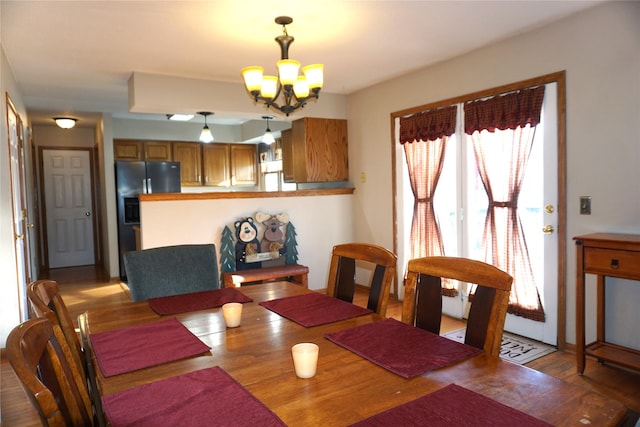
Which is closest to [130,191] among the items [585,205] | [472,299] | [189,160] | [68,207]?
[189,160]

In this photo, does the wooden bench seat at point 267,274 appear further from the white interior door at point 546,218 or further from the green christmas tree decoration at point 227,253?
the white interior door at point 546,218

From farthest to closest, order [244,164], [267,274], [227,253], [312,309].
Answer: [244,164] → [227,253] → [267,274] → [312,309]

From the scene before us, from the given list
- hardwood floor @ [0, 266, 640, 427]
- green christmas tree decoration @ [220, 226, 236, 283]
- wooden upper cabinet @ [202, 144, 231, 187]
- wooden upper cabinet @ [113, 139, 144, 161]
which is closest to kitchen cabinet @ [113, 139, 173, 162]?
wooden upper cabinet @ [113, 139, 144, 161]

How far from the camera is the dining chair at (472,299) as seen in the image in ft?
4.61

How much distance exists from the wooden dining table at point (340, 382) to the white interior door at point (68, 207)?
6.71 meters

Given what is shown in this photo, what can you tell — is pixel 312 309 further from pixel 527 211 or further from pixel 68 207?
pixel 68 207

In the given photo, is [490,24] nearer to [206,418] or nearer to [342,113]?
[342,113]

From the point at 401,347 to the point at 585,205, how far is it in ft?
7.34

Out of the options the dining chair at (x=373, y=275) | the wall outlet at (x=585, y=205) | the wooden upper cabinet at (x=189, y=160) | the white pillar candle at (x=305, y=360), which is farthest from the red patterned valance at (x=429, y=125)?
the wooden upper cabinet at (x=189, y=160)

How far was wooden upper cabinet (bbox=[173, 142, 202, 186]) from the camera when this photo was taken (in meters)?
6.91

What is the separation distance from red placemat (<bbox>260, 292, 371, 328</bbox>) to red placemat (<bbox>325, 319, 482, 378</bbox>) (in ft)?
0.50

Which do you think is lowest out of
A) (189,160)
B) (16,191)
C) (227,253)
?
(227,253)

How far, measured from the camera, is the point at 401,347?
134 centimetres

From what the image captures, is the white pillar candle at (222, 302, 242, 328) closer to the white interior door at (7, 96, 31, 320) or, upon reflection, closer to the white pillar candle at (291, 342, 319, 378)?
the white pillar candle at (291, 342, 319, 378)
